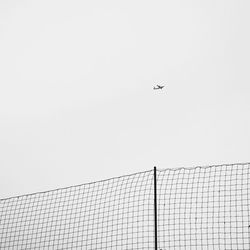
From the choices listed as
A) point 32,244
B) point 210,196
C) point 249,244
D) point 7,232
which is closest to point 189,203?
point 210,196

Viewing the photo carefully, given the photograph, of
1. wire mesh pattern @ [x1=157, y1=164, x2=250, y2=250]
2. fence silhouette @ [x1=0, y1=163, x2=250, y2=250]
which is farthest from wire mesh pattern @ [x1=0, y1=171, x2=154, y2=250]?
wire mesh pattern @ [x1=157, y1=164, x2=250, y2=250]

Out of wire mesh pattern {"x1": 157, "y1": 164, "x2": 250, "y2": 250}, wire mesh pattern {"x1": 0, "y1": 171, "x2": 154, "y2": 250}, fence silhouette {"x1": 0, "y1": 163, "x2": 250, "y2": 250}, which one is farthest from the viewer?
wire mesh pattern {"x1": 0, "y1": 171, "x2": 154, "y2": 250}

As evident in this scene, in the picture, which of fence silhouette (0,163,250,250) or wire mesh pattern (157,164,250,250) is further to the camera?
fence silhouette (0,163,250,250)

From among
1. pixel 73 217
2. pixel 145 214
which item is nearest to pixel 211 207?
pixel 145 214

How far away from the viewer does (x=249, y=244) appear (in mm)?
5977

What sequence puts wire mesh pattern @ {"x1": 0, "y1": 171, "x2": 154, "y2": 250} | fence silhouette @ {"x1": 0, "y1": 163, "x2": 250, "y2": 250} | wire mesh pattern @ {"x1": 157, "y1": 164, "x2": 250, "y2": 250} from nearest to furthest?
1. wire mesh pattern @ {"x1": 157, "y1": 164, "x2": 250, "y2": 250}
2. fence silhouette @ {"x1": 0, "y1": 163, "x2": 250, "y2": 250}
3. wire mesh pattern @ {"x1": 0, "y1": 171, "x2": 154, "y2": 250}

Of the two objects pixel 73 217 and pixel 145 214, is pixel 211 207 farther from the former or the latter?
pixel 73 217

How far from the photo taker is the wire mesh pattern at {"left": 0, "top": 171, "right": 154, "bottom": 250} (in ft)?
24.7

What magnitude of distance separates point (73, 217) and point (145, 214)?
1.53m

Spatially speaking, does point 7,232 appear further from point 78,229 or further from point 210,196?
point 210,196

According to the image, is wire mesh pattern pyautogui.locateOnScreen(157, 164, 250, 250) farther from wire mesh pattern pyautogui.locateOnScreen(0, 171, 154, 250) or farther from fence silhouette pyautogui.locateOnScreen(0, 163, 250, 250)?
wire mesh pattern pyautogui.locateOnScreen(0, 171, 154, 250)

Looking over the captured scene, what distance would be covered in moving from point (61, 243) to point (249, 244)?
11.7 ft

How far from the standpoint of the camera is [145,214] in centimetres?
756

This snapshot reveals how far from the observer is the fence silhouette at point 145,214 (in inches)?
255
